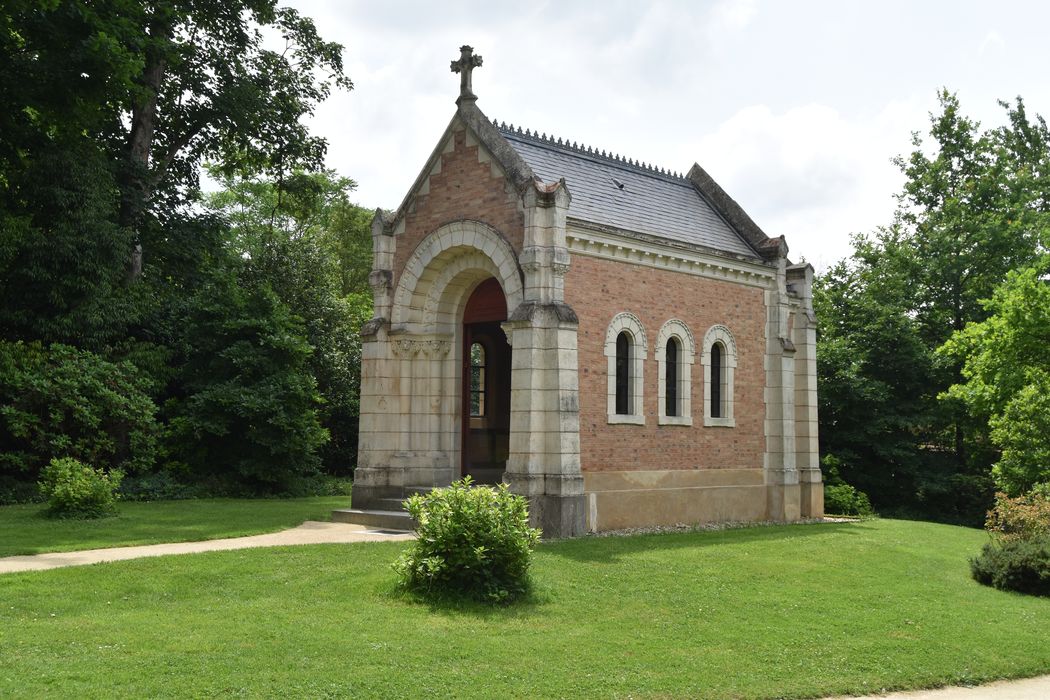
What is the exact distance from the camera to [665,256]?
68.1 ft

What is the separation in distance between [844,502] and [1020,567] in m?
12.4

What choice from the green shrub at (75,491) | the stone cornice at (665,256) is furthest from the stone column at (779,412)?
the green shrub at (75,491)

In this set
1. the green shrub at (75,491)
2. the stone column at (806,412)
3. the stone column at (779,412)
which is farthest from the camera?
the stone column at (806,412)

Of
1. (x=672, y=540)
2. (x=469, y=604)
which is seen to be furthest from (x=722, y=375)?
(x=469, y=604)

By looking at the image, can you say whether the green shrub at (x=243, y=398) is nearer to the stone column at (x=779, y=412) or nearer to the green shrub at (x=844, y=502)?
the stone column at (x=779, y=412)

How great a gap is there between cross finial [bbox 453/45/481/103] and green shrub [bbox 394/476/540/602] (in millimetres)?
10501

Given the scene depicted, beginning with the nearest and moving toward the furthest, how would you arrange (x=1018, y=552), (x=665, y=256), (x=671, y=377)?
(x=1018, y=552) < (x=665, y=256) < (x=671, y=377)

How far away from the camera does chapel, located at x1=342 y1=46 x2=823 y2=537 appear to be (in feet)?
59.0

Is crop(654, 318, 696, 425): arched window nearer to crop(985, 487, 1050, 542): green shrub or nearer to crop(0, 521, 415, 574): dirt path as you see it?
crop(985, 487, 1050, 542): green shrub

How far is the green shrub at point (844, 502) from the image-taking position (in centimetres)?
2744

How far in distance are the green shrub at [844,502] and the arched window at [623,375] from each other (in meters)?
10.4

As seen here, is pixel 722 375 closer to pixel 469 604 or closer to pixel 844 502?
pixel 844 502

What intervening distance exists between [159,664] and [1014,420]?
81.4ft

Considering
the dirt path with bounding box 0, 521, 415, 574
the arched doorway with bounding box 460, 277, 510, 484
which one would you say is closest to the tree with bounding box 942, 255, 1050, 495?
the arched doorway with bounding box 460, 277, 510, 484
